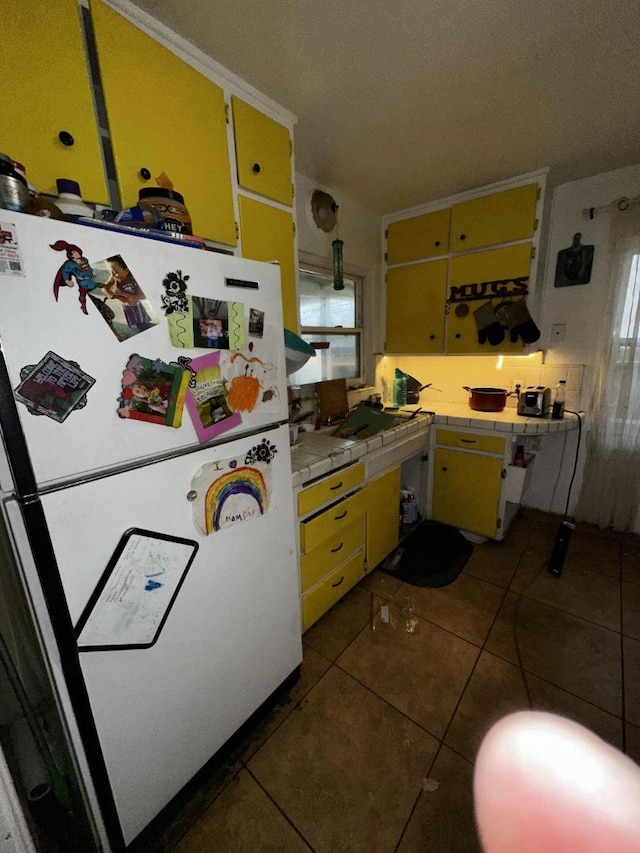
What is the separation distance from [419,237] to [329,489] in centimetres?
215

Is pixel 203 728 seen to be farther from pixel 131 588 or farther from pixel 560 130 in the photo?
pixel 560 130

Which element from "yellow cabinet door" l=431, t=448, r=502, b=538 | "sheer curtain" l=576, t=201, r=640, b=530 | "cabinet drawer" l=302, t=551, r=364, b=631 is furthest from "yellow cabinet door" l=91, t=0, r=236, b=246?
"sheer curtain" l=576, t=201, r=640, b=530

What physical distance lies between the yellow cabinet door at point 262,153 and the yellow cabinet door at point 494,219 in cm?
140

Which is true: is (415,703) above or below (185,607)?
below

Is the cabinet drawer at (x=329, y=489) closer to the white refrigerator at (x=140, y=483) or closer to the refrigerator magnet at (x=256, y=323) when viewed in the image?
the white refrigerator at (x=140, y=483)

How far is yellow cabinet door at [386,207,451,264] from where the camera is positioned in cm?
245

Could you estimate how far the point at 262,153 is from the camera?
1457 mm

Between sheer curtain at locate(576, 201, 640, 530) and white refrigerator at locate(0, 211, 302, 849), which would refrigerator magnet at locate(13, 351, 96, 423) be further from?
sheer curtain at locate(576, 201, 640, 530)

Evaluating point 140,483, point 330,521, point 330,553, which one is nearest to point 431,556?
point 330,553

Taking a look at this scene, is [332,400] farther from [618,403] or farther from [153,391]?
[618,403]

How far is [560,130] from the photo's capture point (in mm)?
1700

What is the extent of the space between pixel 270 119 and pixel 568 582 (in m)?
2.93

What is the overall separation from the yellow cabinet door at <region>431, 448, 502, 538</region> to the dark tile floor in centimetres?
34

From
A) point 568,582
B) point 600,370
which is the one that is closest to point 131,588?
point 568,582
